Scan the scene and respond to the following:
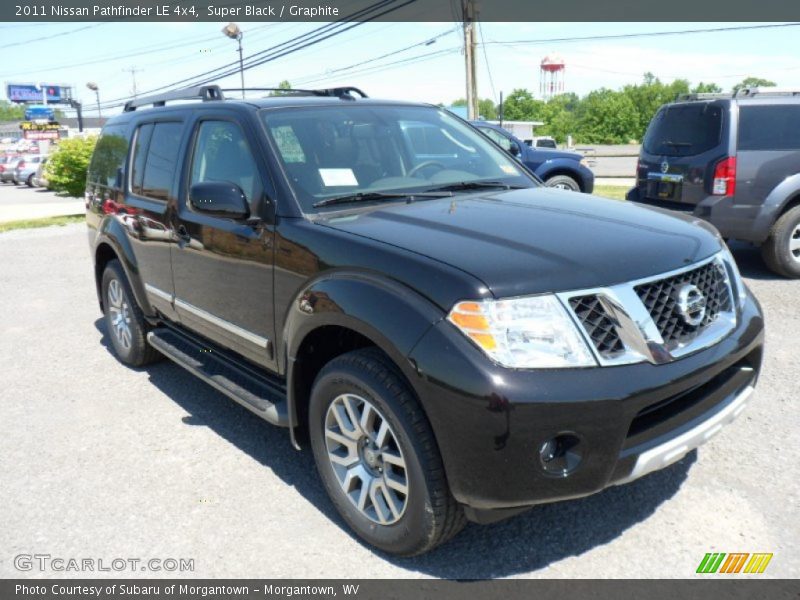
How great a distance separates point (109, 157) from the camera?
5445 millimetres

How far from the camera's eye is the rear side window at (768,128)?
7.30 m

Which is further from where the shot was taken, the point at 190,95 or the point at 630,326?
the point at 190,95

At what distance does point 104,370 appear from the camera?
5.54 metres

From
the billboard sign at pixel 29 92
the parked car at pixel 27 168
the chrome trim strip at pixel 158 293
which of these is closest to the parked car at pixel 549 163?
the chrome trim strip at pixel 158 293

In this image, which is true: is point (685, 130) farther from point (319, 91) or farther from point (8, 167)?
point (8, 167)

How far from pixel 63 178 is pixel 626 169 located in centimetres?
2505

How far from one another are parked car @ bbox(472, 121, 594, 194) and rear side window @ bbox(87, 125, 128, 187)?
298 inches

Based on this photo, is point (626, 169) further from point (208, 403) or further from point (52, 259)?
point (208, 403)

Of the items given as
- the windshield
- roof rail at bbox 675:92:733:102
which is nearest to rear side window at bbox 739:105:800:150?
roof rail at bbox 675:92:733:102

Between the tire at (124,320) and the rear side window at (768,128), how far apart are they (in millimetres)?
6177

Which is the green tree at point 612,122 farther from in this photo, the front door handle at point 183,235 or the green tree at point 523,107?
the front door handle at point 183,235

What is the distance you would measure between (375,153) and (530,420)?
202 centimetres

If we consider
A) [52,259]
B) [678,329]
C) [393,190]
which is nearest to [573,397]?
[678,329]

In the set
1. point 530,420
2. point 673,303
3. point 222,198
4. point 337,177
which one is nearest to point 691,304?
point 673,303
